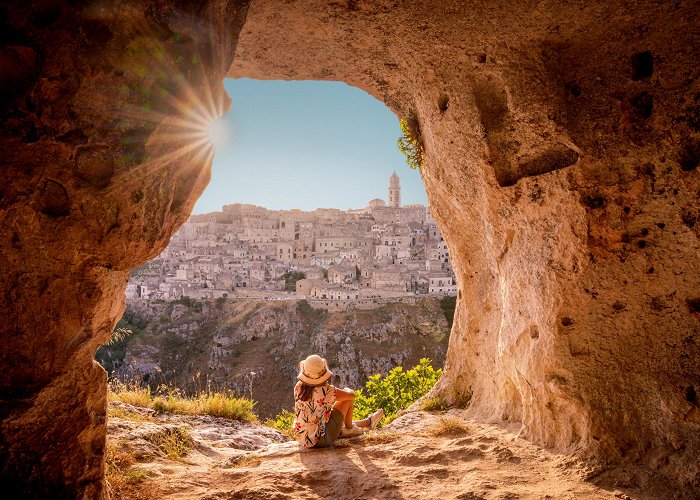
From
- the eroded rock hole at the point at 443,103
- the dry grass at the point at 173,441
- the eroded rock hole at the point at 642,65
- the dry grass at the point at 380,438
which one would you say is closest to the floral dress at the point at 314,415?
the dry grass at the point at 380,438

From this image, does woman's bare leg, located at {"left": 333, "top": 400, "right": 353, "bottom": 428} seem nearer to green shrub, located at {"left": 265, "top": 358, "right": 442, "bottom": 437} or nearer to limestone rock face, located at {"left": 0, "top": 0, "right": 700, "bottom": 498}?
limestone rock face, located at {"left": 0, "top": 0, "right": 700, "bottom": 498}

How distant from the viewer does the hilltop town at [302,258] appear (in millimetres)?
63438

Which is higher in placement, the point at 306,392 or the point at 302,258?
the point at 302,258

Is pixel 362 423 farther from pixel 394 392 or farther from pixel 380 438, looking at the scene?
pixel 394 392

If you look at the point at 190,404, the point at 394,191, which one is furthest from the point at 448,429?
the point at 394,191

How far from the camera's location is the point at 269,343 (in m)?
54.1

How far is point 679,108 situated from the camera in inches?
137

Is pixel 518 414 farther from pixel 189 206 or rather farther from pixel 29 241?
pixel 29 241

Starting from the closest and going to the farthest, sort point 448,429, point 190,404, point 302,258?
point 448,429, point 190,404, point 302,258

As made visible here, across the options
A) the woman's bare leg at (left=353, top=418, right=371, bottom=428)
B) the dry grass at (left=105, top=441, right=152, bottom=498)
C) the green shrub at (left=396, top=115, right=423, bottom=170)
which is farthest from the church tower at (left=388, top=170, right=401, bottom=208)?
the dry grass at (left=105, top=441, right=152, bottom=498)

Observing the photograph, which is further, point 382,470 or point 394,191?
point 394,191

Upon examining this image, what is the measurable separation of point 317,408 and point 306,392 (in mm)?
204

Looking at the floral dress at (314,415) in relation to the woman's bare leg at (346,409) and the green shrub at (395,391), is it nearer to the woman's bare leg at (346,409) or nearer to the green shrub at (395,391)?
the woman's bare leg at (346,409)

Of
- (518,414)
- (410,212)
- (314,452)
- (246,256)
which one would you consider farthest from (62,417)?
(410,212)
